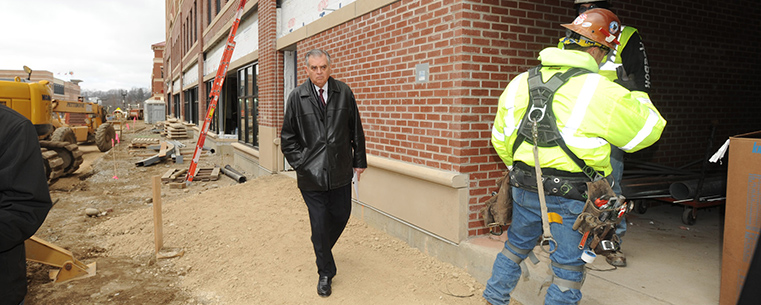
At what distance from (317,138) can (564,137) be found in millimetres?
2055

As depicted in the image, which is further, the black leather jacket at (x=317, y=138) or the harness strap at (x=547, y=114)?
the black leather jacket at (x=317, y=138)

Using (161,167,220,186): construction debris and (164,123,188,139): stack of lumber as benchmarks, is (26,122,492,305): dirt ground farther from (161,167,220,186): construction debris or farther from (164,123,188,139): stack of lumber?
(164,123,188,139): stack of lumber

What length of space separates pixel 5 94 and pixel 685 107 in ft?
45.3

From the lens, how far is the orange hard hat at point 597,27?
111 inches

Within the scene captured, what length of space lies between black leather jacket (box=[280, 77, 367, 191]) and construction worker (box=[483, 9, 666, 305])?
59.0 inches

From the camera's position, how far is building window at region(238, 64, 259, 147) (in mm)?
13094

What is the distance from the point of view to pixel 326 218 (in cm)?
407

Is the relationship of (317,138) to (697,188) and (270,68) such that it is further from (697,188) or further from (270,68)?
(270,68)

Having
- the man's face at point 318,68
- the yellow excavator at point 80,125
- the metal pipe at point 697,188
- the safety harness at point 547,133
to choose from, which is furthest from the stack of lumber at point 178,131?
the safety harness at point 547,133

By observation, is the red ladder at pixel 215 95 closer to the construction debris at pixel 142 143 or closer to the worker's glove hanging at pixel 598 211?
the construction debris at pixel 142 143

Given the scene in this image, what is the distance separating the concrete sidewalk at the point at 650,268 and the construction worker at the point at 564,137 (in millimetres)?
831

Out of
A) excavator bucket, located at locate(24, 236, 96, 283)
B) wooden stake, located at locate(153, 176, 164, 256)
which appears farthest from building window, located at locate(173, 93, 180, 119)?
excavator bucket, located at locate(24, 236, 96, 283)

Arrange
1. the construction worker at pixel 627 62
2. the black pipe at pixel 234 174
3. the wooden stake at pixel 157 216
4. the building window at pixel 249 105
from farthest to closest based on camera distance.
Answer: the building window at pixel 249 105
the black pipe at pixel 234 174
the wooden stake at pixel 157 216
the construction worker at pixel 627 62

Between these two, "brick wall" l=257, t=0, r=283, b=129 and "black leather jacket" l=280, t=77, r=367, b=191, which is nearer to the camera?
"black leather jacket" l=280, t=77, r=367, b=191
